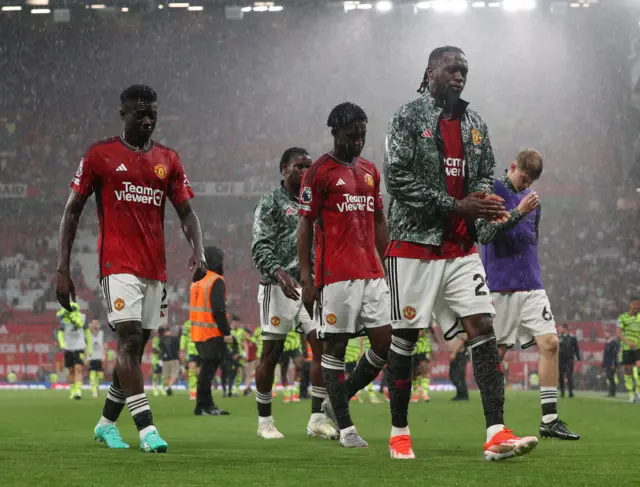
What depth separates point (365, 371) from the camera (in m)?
7.54

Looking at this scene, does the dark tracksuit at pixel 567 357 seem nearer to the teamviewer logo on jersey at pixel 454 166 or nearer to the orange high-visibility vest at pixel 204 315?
the orange high-visibility vest at pixel 204 315

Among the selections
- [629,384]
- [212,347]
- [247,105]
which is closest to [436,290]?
[212,347]

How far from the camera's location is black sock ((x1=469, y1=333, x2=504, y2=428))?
5.41 m

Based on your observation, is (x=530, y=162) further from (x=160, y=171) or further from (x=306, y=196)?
(x=160, y=171)

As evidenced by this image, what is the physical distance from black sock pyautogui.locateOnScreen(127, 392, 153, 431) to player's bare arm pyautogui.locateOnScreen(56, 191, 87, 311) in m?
0.75

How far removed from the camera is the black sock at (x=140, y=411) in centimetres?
621

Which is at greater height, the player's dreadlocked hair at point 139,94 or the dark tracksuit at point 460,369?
the player's dreadlocked hair at point 139,94

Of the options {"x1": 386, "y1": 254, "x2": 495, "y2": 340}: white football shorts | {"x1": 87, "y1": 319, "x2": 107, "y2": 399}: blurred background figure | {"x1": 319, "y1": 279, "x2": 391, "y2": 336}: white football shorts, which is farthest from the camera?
{"x1": 87, "y1": 319, "x2": 107, "y2": 399}: blurred background figure

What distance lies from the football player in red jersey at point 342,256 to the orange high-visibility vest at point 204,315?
6.21 meters

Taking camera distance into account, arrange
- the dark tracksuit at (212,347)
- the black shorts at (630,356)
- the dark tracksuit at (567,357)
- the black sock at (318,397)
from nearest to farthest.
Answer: the black sock at (318,397) < the dark tracksuit at (212,347) < the black shorts at (630,356) < the dark tracksuit at (567,357)

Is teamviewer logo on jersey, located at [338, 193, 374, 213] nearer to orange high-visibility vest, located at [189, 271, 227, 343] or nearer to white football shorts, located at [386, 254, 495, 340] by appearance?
white football shorts, located at [386, 254, 495, 340]

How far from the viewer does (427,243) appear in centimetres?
575

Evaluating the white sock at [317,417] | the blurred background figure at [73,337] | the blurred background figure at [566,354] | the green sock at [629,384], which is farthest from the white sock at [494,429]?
the blurred background figure at [73,337]

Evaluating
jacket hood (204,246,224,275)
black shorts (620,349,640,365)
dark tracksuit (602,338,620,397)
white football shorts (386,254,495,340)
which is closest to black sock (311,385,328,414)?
white football shorts (386,254,495,340)
